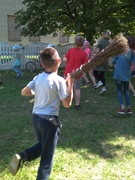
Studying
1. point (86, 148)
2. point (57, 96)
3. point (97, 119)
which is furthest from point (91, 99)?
point (57, 96)

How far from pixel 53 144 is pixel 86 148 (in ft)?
4.43

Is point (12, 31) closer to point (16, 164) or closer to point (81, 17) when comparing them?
point (81, 17)

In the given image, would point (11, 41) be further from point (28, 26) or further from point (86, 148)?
point (86, 148)

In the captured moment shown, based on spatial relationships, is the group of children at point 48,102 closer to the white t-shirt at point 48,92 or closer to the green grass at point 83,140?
the white t-shirt at point 48,92

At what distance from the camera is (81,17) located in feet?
39.0

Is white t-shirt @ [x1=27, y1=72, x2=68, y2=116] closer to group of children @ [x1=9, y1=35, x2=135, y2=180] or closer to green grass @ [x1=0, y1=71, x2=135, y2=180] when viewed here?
group of children @ [x1=9, y1=35, x2=135, y2=180]

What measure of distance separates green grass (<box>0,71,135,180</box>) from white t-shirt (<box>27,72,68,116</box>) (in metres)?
0.92

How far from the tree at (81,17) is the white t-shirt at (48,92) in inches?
353

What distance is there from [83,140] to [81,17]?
8.67 m

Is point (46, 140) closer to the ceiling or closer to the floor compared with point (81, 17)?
closer to the floor

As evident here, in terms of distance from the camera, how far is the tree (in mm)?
11516

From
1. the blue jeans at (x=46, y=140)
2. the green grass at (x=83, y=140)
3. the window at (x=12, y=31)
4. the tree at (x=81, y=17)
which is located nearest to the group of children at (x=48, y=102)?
the blue jeans at (x=46, y=140)

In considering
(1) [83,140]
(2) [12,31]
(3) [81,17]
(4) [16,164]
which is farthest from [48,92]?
(2) [12,31]

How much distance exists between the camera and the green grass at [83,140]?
327 cm
